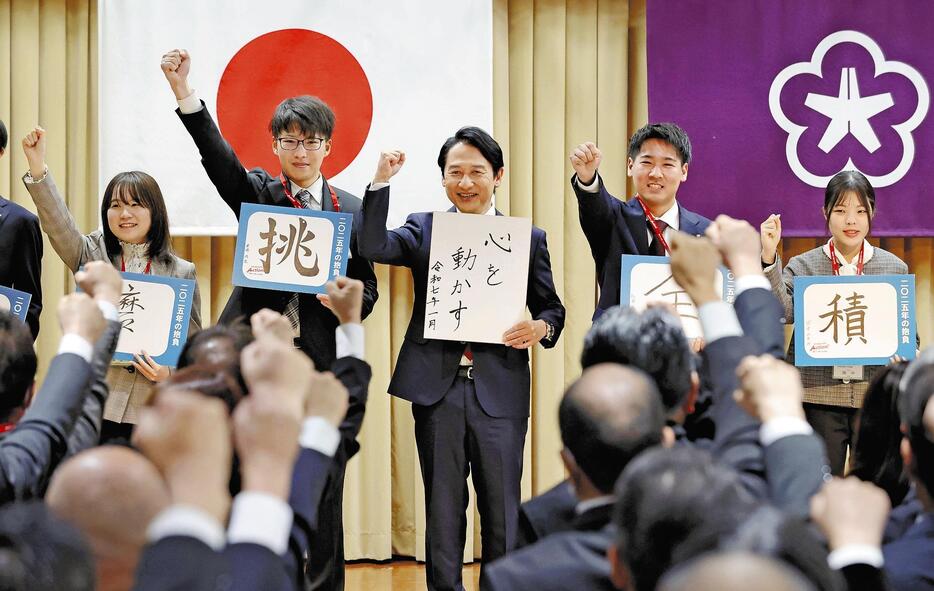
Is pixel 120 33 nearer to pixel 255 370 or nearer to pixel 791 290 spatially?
pixel 791 290

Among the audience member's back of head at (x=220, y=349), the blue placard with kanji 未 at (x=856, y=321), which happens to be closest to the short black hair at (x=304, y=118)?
the audience member's back of head at (x=220, y=349)

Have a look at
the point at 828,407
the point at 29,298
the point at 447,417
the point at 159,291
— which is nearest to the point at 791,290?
the point at 828,407

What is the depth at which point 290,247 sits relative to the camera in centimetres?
339

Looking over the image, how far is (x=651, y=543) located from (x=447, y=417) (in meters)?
2.35

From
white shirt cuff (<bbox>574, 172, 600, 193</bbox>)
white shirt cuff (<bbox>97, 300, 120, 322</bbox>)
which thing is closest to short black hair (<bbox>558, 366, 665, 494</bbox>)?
white shirt cuff (<bbox>97, 300, 120, 322</bbox>)

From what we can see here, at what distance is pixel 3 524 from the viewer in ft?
3.31

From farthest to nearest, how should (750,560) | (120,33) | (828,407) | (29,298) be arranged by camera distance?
(120,33) < (828,407) < (29,298) < (750,560)

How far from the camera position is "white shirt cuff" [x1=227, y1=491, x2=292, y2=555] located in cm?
118

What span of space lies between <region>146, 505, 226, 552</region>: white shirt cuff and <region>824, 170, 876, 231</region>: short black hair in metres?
3.47

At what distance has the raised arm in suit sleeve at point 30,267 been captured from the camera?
3666 mm

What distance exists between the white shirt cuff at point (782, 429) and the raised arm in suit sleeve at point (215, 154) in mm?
2299

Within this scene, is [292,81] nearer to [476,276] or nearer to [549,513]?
[476,276]

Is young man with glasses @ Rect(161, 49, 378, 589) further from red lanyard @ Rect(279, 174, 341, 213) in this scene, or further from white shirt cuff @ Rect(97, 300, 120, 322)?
white shirt cuff @ Rect(97, 300, 120, 322)

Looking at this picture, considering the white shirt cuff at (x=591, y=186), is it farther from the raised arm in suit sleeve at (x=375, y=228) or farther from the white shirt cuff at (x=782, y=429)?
the white shirt cuff at (x=782, y=429)
